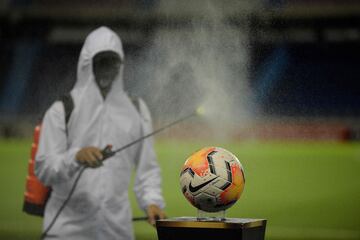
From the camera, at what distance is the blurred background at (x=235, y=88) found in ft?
22.5

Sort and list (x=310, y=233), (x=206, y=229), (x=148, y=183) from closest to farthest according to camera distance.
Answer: (x=206, y=229), (x=148, y=183), (x=310, y=233)

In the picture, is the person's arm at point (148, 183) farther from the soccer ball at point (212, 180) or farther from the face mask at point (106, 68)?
the soccer ball at point (212, 180)

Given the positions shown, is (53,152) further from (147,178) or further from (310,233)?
(310,233)

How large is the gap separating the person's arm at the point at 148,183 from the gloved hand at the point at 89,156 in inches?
11.8

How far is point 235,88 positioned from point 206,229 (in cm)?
373

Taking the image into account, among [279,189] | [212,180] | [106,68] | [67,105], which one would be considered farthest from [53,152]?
[279,189]

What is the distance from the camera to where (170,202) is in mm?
9570

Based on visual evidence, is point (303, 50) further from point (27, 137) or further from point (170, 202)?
point (27, 137)

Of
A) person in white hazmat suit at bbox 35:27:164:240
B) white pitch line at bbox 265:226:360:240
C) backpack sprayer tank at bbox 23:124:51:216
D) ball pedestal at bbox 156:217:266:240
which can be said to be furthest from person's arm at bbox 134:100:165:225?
white pitch line at bbox 265:226:360:240

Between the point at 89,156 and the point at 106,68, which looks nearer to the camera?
the point at 89,156

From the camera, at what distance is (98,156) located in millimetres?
4359

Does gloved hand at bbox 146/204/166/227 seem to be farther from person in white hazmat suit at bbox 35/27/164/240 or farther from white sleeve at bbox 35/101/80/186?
white sleeve at bbox 35/101/80/186

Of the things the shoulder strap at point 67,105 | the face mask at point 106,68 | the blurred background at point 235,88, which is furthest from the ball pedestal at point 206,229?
the blurred background at point 235,88

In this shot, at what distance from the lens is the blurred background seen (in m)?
6.84
